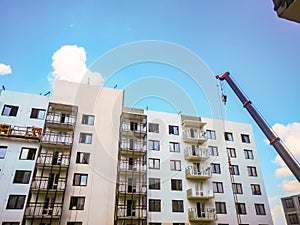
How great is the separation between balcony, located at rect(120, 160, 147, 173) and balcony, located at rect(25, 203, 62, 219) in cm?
753

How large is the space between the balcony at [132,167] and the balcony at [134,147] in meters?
1.22

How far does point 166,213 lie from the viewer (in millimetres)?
26078

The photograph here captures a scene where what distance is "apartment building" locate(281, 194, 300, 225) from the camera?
56.0 meters

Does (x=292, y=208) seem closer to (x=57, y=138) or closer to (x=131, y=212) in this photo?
(x=131, y=212)

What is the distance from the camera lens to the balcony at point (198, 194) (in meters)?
27.3

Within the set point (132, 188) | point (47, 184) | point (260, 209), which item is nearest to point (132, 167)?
point (132, 188)

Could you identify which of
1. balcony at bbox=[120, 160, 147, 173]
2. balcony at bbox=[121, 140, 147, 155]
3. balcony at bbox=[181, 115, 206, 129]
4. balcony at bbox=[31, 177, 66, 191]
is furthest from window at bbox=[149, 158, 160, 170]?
balcony at bbox=[31, 177, 66, 191]

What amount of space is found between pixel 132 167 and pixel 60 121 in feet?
32.3

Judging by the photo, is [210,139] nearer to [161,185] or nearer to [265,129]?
[161,185]

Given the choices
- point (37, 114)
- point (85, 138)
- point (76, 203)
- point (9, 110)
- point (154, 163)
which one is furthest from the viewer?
point (154, 163)

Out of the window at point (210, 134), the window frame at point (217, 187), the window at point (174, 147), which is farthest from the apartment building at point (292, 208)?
the window at point (174, 147)

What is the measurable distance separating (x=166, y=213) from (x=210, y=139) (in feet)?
40.0

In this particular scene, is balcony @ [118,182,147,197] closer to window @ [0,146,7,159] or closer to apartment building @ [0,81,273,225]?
apartment building @ [0,81,273,225]

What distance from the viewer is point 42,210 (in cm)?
Result: 2212
